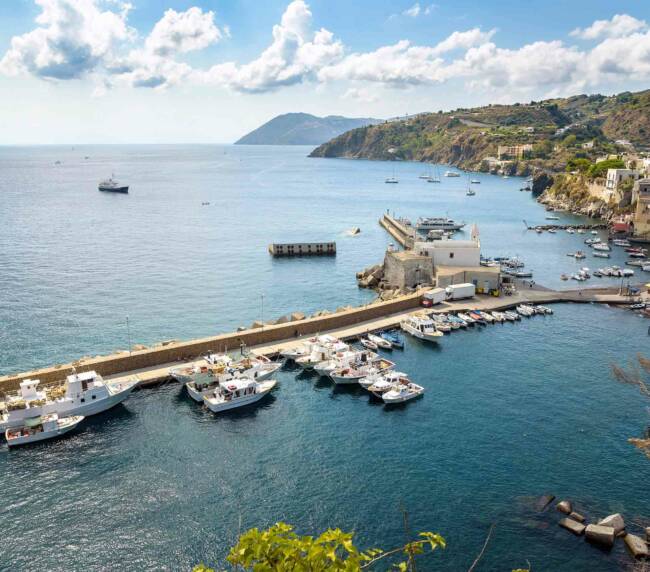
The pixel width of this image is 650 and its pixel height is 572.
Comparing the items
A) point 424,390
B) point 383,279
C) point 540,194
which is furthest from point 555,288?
point 540,194

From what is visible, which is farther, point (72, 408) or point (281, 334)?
point (281, 334)

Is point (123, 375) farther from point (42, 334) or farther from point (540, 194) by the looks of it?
point (540, 194)

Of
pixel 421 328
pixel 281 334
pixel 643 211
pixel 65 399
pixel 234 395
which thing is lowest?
pixel 234 395

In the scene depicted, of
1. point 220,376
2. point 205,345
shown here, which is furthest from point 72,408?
point 205,345

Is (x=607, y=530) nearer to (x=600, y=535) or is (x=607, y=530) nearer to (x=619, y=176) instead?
(x=600, y=535)

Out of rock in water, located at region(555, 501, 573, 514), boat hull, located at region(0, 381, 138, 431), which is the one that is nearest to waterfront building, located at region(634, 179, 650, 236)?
rock in water, located at region(555, 501, 573, 514)
